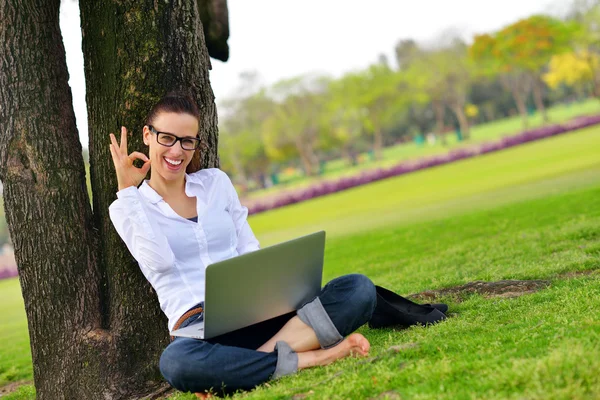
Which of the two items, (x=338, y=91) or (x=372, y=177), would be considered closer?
(x=372, y=177)

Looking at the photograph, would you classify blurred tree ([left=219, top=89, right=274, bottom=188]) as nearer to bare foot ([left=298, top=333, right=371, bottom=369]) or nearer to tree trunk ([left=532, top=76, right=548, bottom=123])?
tree trunk ([left=532, top=76, right=548, bottom=123])

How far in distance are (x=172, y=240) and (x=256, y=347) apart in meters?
0.70

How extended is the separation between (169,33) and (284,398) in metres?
2.35

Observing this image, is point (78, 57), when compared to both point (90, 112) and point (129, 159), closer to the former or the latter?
point (90, 112)

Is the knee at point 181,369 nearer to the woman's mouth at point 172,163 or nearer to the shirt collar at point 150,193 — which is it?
the shirt collar at point 150,193

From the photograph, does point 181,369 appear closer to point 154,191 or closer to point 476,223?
point 154,191

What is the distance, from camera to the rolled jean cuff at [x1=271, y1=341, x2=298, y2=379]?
11.1ft

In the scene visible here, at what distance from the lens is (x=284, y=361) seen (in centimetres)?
339

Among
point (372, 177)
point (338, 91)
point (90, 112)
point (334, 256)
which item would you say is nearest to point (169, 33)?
point (90, 112)

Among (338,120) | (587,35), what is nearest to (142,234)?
(587,35)

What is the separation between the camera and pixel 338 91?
61062 mm

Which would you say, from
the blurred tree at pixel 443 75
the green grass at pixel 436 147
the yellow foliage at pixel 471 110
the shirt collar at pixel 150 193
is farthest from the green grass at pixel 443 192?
the yellow foliage at pixel 471 110

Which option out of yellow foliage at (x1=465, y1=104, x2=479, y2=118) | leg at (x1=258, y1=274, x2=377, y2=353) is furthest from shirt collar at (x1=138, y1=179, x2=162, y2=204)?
yellow foliage at (x1=465, y1=104, x2=479, y2=118)

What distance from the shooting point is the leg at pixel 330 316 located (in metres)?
3.50
